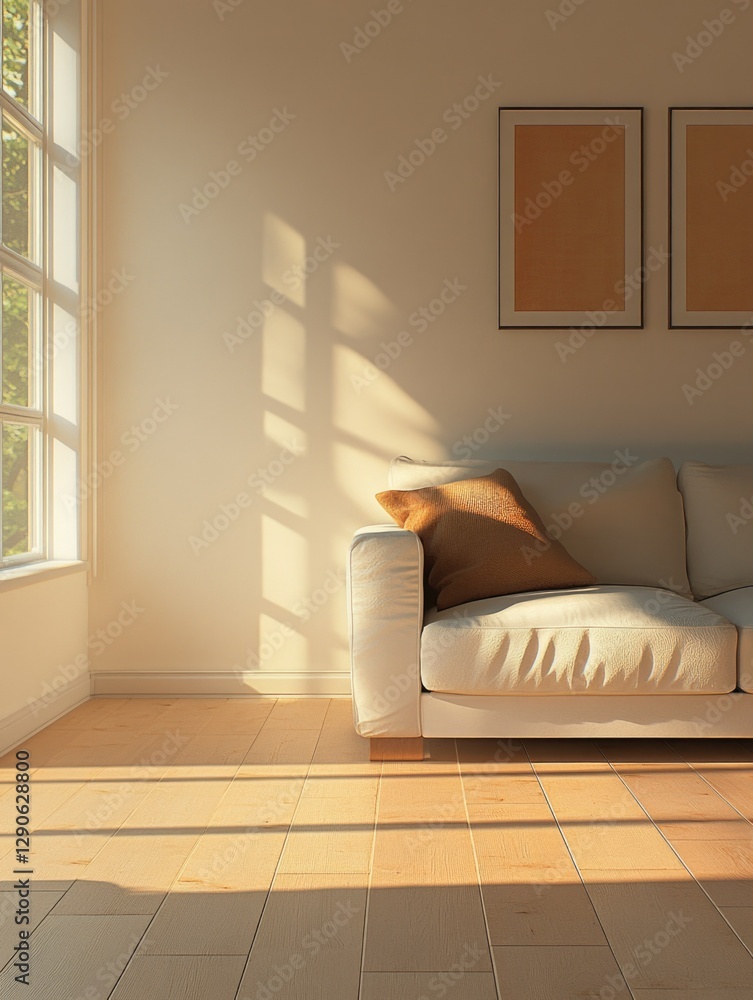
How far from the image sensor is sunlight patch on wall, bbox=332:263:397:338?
3.85 m

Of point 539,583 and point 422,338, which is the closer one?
point 539,583

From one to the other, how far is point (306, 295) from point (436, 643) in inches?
66.6

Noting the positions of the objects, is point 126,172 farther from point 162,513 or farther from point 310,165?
point 162,513

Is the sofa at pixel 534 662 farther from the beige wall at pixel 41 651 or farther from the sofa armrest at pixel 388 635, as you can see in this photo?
the beige wall at pixel 41 651

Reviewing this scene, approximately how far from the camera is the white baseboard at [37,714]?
3.03 m

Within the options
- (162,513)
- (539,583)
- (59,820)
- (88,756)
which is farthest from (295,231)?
(59,820)

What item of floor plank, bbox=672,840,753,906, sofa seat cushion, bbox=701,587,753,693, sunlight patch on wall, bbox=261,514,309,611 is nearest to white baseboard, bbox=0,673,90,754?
sunlight patch on wall, bbox=261,514,309,611

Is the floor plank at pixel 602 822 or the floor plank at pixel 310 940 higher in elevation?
the floor plank at pixel 310 940

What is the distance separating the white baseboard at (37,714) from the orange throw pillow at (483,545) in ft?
4.66

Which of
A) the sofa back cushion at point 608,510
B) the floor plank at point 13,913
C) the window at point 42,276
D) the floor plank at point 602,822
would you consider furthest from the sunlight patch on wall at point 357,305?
the floor plank at point 13,913

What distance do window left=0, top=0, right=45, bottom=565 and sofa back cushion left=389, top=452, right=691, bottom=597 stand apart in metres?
1.38

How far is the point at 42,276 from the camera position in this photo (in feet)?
11.8

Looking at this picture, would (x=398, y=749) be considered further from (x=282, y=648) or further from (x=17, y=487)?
(x=17, y=487)

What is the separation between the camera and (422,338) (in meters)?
3.85
